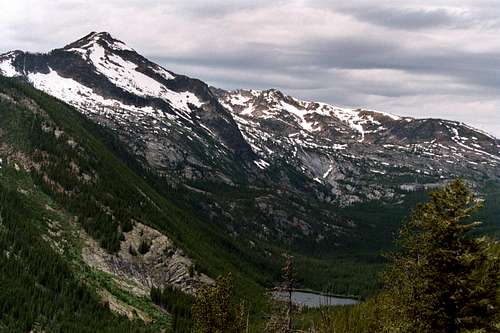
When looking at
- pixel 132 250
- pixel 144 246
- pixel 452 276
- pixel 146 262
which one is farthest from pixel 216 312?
pixel 144 246

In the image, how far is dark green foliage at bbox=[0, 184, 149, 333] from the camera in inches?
3449

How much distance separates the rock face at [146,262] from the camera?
138 metres

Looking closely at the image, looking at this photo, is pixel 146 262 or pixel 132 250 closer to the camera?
pixel 132 250

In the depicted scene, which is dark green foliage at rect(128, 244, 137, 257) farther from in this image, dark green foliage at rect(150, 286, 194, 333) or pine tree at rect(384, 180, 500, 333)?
pine tree at rect(384, 180, 500, 333)

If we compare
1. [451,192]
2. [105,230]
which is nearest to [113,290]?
[105,230]

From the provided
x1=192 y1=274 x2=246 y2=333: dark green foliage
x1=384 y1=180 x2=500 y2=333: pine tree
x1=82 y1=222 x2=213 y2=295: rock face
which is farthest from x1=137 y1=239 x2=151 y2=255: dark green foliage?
x1=384 y1=180 x2=500 y2=333: pine tree

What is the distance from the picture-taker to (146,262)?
15488 centimetres

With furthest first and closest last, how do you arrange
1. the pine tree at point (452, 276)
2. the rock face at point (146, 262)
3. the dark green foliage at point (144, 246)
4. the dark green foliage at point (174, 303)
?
the dark green foliage at point (144, 246) → the rock face at point (146, 262) → the dark green foliage at point (174, 303) → the pine tree at point (452, 276)

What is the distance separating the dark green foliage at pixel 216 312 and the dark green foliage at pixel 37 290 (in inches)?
1730

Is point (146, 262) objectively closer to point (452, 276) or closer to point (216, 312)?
point (216, 312)

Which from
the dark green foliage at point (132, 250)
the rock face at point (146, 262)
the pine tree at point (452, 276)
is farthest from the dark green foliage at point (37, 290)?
the pine tree at point (452, 276)

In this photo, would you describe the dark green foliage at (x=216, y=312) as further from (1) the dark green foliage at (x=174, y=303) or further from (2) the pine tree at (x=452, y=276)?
(1) the dark green foliage at (x=174, y=303)

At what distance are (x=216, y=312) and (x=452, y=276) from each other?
2149 centimetres

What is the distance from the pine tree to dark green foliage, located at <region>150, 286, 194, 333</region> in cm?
10504
